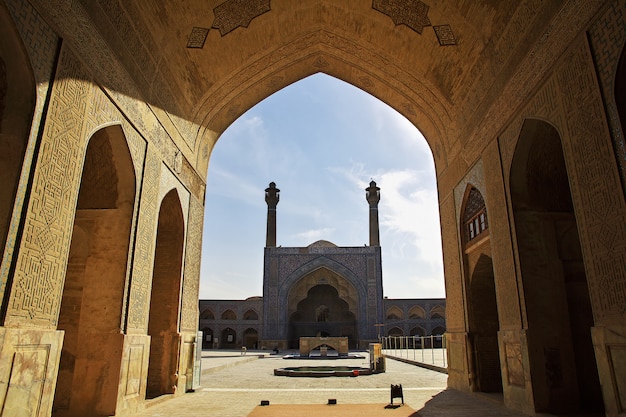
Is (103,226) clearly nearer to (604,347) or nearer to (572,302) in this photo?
(604,347)

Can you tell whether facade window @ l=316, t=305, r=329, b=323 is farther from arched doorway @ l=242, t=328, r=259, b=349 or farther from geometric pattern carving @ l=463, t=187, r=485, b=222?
geometric pattern carving @ l=463, t=187, r=485, b=222

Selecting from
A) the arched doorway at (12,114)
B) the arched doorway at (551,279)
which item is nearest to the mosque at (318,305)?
the arched doorway at (551,279)

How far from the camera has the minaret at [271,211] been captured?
23688mm

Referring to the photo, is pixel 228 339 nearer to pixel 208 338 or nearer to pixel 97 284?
pixel 208 338

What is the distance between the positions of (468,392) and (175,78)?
19.3 ft

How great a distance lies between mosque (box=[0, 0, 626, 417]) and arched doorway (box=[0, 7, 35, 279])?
0.01 metres

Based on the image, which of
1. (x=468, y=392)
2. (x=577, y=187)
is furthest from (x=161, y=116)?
(x=468, y=392)

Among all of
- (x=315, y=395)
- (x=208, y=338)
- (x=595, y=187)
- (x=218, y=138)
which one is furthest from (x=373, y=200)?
(x=595, y=187)

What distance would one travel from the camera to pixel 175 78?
20.5 ft

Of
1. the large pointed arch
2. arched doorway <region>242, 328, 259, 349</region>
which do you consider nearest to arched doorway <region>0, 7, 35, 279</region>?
the large pointed arch

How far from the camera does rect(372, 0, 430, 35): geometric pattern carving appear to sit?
20.3ft

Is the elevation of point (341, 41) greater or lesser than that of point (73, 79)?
greater

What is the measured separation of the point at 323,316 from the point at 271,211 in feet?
21.3

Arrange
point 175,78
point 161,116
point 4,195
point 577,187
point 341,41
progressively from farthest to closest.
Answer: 1. point 341,41
2. point 175,78
3. point 161,116
4. point 577,187
5. point 4,195
